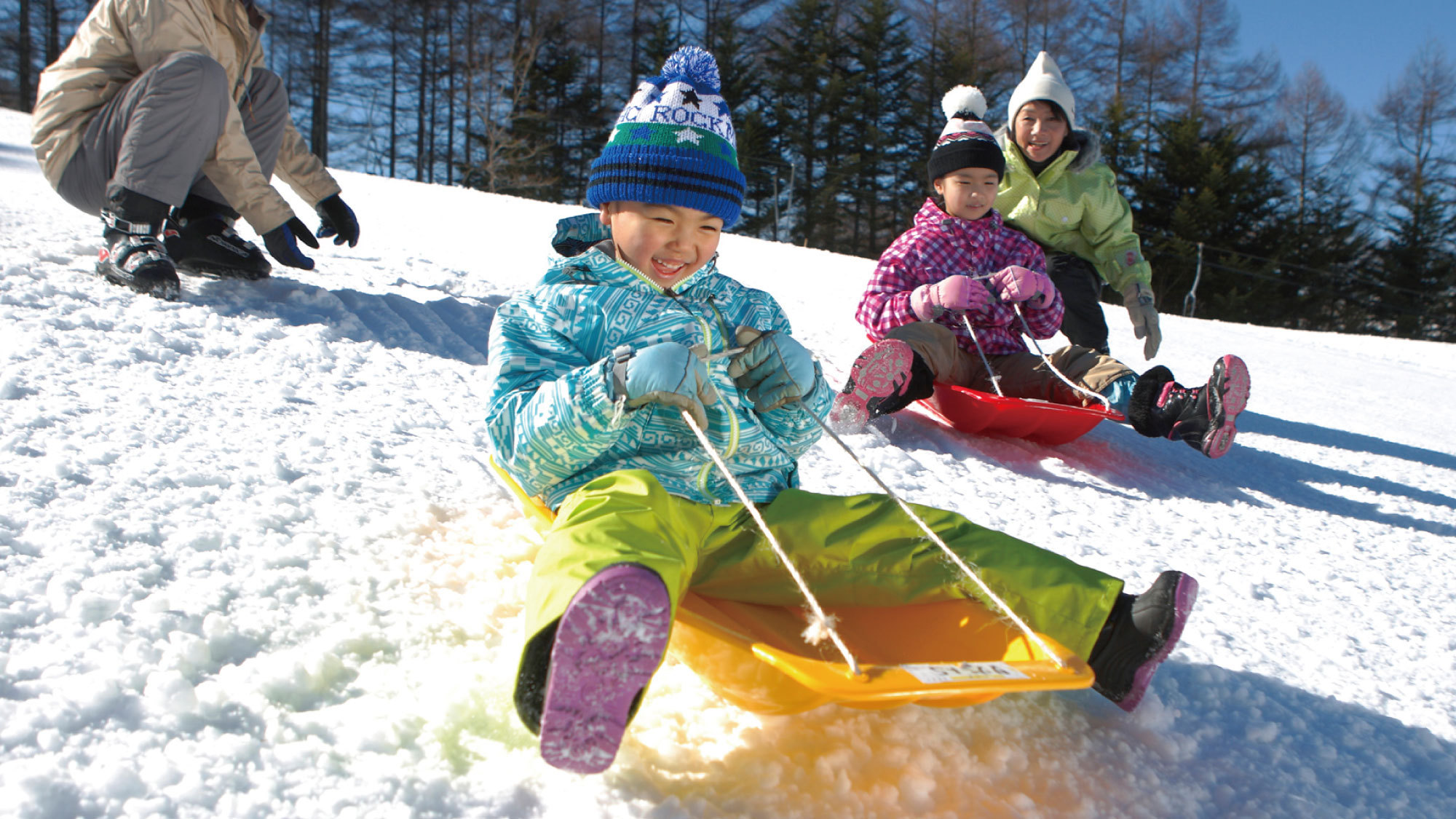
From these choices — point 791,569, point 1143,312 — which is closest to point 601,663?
point 791,569

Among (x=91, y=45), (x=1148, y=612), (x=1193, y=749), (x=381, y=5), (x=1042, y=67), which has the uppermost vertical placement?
(x=381, y=5)

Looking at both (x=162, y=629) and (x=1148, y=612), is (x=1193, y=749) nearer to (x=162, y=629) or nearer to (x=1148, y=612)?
(x=1148, y=612)

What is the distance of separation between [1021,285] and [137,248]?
2.55m

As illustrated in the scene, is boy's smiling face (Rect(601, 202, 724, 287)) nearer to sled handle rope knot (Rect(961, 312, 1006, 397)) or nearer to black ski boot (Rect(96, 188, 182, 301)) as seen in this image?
sled handle rope knot (Rect(961, 312, 1006, 397))

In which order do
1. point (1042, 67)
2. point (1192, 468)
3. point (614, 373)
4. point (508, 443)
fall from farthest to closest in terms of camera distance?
point (1042, 67), point (1192, 468), point (508, 443), point (614, 373)

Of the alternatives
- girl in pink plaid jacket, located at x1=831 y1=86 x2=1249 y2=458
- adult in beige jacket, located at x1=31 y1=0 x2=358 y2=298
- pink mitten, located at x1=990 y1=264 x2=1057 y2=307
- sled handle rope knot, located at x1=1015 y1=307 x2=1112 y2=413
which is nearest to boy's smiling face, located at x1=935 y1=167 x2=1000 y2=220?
girl in pink plaid jacket, located at x1=831 y1=86 x2=1249 y2=458

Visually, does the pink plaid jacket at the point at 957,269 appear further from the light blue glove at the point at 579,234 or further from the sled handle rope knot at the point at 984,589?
the sled handle rope knot at the point at 984,589

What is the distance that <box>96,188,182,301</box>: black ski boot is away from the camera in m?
2.59

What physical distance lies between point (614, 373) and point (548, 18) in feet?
76.5

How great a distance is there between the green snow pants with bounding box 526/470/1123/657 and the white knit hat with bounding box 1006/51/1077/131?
2522mm

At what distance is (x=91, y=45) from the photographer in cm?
279

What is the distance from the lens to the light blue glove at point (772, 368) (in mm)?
1558

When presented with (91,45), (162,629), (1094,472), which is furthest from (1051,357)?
(91,45)

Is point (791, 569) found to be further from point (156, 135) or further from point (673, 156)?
point (156, 135)
